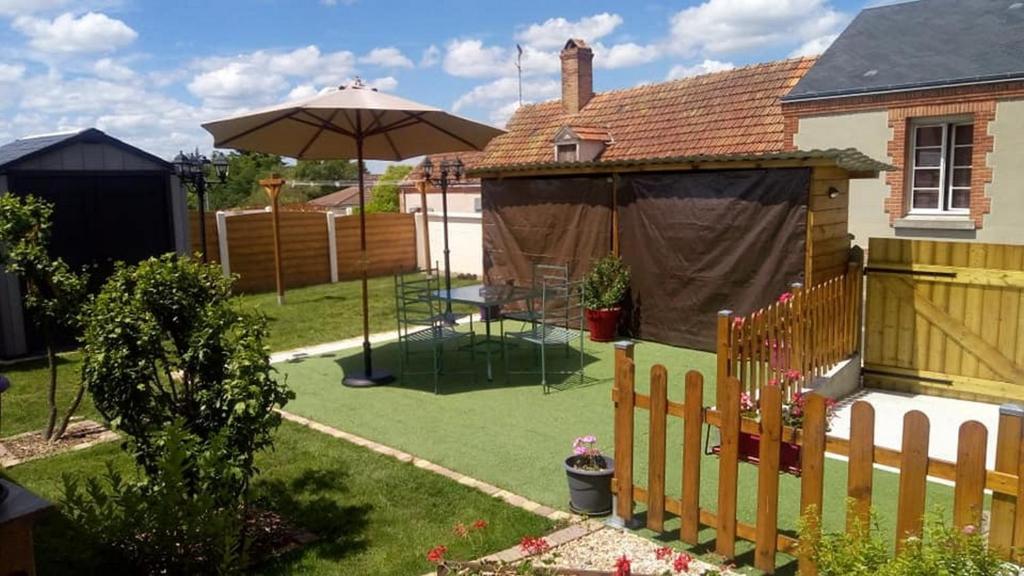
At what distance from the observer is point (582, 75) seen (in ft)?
66.2

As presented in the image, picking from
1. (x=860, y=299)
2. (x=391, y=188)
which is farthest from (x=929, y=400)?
(x=391, y=188)

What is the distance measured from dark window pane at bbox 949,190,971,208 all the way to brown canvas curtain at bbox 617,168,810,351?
4840mm

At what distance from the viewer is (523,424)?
6.77m

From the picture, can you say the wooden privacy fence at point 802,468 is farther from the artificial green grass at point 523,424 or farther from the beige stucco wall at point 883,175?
the beige stucco wall at point 883,175

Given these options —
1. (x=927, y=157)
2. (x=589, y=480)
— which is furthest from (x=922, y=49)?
(x=589, y=480)

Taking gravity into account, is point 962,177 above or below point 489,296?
above

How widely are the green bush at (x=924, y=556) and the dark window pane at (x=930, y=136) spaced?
1072 centimetres

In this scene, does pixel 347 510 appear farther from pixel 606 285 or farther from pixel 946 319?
pixel 606 285

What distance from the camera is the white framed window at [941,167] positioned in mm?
11672

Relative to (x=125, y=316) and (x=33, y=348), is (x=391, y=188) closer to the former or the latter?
(x=33, y=348)

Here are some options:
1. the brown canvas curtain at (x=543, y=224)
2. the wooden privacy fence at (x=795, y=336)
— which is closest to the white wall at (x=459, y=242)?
the brown canvas curtain at (x=543, y=224)

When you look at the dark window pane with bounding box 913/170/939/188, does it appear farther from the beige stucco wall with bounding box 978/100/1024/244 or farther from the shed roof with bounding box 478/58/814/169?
the shed roof with bounding box 478/58/814/169

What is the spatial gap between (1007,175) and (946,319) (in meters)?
5.05

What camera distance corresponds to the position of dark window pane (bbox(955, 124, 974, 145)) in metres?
11.6
